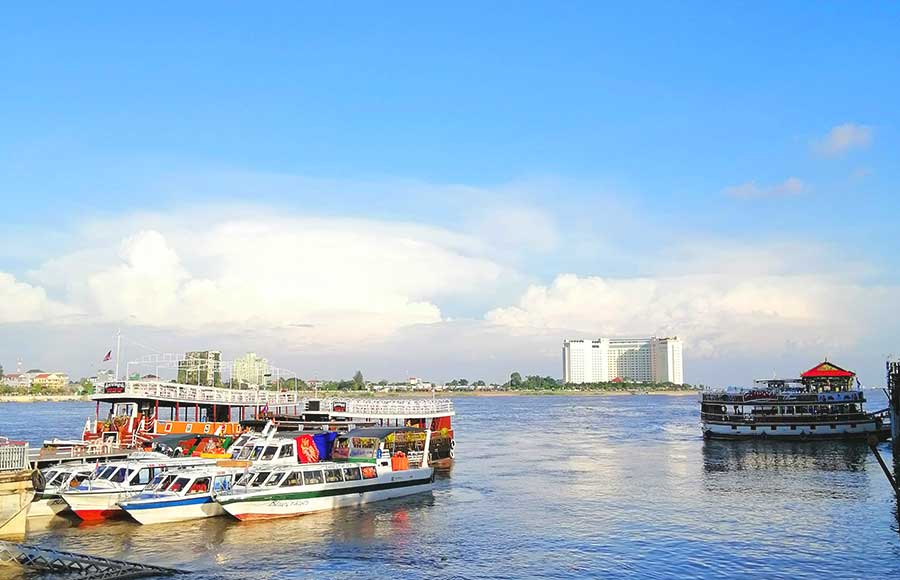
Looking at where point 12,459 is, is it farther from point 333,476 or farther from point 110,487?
point 333,476

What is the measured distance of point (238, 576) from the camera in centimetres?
3466

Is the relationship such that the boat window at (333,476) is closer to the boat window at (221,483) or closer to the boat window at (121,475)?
the boat window at (221,483)

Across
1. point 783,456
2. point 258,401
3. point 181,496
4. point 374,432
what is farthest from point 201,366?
point 783,456

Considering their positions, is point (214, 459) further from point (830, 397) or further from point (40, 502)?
point (830, 397)

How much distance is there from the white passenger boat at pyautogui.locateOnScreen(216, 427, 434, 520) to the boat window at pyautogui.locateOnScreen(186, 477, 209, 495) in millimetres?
1789

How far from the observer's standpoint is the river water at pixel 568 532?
122 feet

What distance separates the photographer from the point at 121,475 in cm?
4750

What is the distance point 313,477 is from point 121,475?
11411 millimetres

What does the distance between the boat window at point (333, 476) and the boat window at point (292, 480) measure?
2.02 metres

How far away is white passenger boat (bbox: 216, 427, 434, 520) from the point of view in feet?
149

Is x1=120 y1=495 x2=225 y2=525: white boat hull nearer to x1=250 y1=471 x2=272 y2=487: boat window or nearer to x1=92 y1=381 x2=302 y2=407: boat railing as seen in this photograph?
x1=250 y1=471 x2=272 y2=487: boat window

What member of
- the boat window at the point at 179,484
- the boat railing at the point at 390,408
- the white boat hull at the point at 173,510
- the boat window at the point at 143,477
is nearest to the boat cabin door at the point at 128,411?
the boat railing at the point at 390,408

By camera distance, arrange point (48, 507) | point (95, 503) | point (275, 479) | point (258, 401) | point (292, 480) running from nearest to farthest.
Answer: point (95, 503) → point (48, 507) → point (275, 479) → point (292, 480) → point (258, 401)

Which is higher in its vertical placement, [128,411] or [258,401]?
[258,401]
